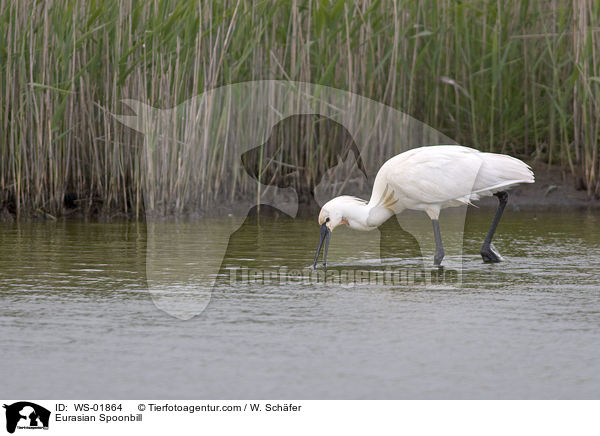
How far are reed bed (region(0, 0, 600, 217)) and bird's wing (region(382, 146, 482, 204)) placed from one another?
2083 mm

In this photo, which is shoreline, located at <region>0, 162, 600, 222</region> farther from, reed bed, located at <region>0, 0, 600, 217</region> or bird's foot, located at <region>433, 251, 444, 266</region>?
bird's foot, located at <region>433, 251, 444, 266</region>

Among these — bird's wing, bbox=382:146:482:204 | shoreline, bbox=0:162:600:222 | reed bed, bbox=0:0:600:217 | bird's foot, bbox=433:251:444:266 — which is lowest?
bird's foot, bbox=433:251:444:266

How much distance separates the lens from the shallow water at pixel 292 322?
3.95 m

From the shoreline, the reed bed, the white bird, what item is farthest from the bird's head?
the shoreline

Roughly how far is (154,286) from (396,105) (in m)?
4.74

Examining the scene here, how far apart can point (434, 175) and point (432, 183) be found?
0.06m

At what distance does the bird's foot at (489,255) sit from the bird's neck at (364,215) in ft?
2.44

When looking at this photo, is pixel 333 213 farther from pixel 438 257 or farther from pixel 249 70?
pixel 249 70

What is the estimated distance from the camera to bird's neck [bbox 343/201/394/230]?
23.6 ft

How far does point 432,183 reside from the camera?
7.09m

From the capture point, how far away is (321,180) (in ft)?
33.4

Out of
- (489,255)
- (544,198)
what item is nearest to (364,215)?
(489,255)
